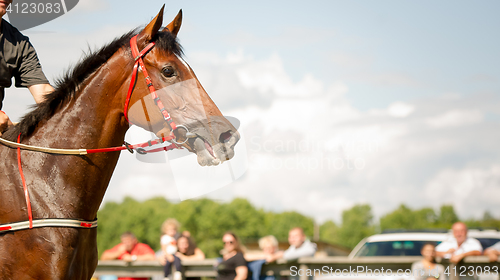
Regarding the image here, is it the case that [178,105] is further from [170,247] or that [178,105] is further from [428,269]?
[170,247]

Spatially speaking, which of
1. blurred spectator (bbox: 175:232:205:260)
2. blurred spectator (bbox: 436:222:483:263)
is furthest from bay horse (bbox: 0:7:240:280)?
blurred spectator (bbox: 436:222:483:263)

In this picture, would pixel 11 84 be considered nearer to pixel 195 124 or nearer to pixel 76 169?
pixel 76 169

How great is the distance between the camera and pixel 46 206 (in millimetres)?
2678

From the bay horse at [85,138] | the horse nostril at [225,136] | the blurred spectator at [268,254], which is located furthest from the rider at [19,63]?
the blurred spectator at [268,254]

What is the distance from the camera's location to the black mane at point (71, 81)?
288cm

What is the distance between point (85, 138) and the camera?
2838 mm

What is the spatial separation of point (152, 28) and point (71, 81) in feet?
2.07

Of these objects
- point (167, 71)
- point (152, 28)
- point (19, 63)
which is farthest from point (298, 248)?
point (19, 63)

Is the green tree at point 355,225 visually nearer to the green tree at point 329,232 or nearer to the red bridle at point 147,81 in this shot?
the green tree at point 329,232

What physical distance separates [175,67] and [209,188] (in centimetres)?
83

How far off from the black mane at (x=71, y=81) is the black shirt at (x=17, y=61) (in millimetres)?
247

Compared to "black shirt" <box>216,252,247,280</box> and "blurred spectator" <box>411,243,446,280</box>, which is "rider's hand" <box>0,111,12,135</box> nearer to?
"black shirt" <box>216,252,247,280</box>

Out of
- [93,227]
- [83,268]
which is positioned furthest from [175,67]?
[83,268]

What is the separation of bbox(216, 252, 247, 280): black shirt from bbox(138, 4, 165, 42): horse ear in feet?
13.7
